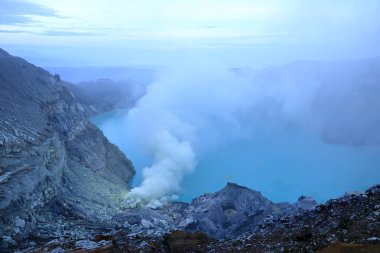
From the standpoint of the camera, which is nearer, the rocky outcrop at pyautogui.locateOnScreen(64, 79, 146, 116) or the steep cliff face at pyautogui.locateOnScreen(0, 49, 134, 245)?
the steep cliff face at pyautogui.locateOnScreen(0, 49, 134, 245)

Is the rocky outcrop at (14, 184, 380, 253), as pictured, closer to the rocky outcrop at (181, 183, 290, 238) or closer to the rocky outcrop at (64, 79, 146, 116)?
the rocky outcrop at (181, 183, 290, 238)

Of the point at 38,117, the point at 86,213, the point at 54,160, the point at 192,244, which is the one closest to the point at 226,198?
the point at 86,213

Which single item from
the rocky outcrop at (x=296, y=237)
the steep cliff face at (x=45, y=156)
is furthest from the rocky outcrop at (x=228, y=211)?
the rocky outcrop at (x=296, y=237)

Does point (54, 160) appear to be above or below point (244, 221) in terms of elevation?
above

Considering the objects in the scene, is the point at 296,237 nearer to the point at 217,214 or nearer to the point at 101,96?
the point at 217,214

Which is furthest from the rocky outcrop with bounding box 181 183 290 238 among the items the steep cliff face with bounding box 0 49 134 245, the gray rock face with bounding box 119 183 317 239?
the steep cliff face with bounding box 0 49 134 245

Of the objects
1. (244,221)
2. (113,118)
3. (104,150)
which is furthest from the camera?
(113,118)

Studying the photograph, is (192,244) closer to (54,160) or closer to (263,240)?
(263,240)

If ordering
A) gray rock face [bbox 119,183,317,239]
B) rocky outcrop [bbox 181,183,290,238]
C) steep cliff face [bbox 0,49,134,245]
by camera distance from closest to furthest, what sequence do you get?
1. steep cliff face [bbox 0,49,134,245]
2. gray rock face [bbox 119,183,317,239]
3. rocky outcrop [bbox 181,183,290,238]
